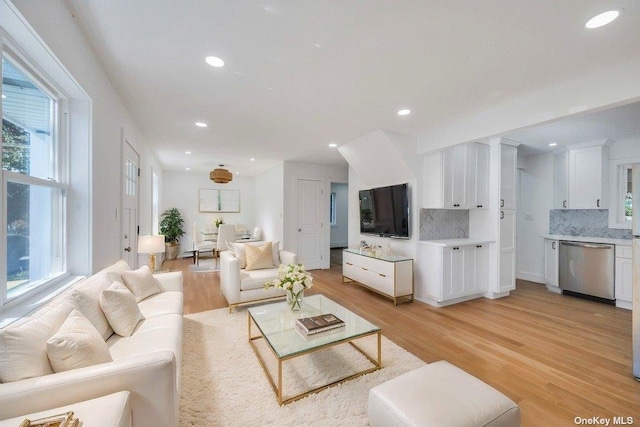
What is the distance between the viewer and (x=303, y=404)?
5.53ft

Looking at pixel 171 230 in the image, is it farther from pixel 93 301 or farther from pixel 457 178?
pixel 457 178

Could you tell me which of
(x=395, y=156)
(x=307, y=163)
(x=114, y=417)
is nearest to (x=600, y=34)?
(x=395, y=156)

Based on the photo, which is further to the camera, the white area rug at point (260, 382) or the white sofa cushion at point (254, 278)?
the white sofa cushion at point (254, 278)

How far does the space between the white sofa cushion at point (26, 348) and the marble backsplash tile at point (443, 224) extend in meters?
3.89

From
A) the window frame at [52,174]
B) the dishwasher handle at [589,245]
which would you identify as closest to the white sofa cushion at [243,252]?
the window frame at [52,174]

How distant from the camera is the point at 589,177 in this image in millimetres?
4023

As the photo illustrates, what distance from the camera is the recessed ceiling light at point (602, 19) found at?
4.63ft

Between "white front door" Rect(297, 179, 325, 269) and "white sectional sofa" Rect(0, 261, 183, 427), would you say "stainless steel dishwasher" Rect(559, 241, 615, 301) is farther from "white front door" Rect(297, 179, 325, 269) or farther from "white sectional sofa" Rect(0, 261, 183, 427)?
"white sectional sofa" Rect(0, 261, 183, 427)

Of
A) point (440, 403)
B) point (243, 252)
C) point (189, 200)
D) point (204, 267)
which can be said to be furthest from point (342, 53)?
point (189, 200)

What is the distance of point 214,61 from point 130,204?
7.51ft

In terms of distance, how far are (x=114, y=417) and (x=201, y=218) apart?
7.09m

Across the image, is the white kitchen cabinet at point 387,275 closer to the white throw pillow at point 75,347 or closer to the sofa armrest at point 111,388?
the sofa armrest at point 111,388

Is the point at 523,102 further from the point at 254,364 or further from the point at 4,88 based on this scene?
the point at 4,88

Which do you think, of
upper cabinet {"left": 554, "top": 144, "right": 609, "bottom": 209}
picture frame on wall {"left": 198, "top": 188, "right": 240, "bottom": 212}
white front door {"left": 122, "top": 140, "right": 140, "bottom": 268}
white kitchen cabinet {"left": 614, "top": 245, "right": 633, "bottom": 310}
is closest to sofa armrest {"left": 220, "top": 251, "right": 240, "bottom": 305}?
white front door {"left": 122, "top": 140, "right": 140, "bottom": 268}
